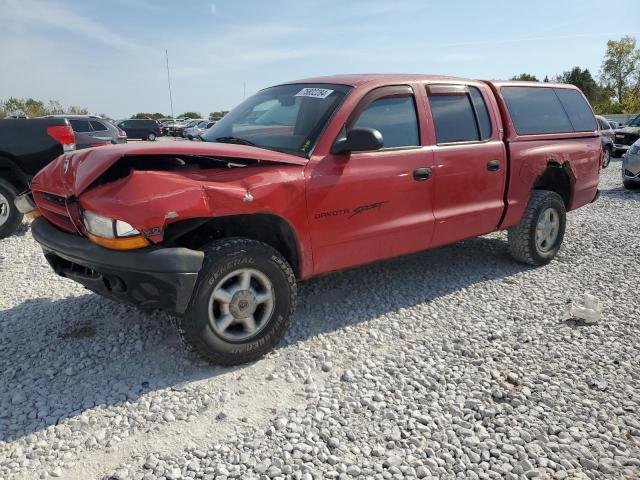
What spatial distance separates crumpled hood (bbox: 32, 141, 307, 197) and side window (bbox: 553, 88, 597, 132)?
3806 mm

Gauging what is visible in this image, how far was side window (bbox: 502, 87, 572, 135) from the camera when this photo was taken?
488 centimetres

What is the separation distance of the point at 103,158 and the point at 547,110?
4546 mm

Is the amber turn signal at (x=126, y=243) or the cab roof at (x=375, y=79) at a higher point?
the cab roof at (x=375, y=79)

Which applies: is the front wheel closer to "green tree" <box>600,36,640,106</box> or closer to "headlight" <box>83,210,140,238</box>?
"headlight" <box>83,210,140,238</box>

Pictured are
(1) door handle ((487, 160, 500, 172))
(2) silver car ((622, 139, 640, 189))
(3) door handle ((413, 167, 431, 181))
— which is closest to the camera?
(3) door handle ((413, 167, 431, 181))

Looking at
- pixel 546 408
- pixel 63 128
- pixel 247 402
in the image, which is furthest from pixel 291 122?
pixel 546 408

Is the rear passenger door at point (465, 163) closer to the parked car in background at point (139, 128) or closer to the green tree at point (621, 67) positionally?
the parked car in background at point (139, 128)

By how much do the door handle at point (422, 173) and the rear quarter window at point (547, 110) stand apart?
149 cm

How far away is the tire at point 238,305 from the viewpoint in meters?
2.90

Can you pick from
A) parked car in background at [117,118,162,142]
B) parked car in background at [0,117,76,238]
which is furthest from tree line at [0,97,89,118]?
parked car in background at [0,117,76,238]

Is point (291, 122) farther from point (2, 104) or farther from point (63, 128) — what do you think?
point (2, 104)

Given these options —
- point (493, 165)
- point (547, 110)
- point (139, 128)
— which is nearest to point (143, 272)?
point (493, 165)

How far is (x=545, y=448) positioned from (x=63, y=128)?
3763 millimetres

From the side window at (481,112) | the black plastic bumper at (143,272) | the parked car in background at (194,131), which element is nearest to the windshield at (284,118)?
the parked car in background at (194,131)
